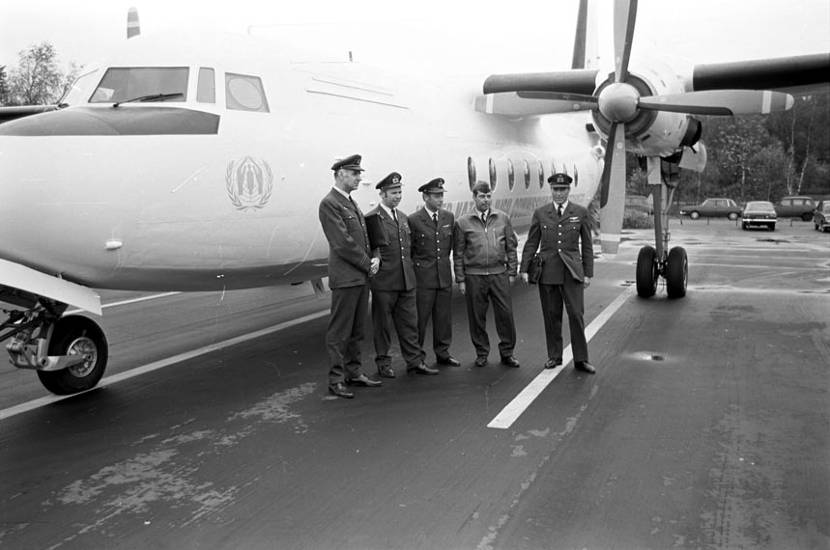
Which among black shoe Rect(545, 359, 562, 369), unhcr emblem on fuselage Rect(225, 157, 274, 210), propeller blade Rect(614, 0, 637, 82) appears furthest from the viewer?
propeller blade Rect(614, 0, 637, 82)

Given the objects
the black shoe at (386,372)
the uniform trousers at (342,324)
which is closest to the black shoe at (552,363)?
the black shoe at (386,372)

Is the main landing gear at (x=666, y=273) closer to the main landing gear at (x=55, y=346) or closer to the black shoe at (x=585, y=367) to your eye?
the black shoe at (x=585, y=367)

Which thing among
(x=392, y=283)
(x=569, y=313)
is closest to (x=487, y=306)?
(x=569, y=313)

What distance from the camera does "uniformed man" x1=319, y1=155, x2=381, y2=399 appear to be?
5.91 metres

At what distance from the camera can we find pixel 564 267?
21.9 ft

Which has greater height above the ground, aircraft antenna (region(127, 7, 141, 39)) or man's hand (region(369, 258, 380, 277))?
aircraft antenna (region(127, 7, 141, 39))

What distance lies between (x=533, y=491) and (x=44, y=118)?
4.49 metres

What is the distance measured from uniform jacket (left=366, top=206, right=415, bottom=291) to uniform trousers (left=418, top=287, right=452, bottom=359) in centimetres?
35

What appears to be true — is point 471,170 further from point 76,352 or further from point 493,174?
point 76,352

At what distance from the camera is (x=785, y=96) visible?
8.91 metres

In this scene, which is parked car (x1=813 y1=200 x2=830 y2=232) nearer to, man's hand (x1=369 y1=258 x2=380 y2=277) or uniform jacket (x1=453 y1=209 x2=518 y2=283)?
uniform jacket (x1=453 y1=209 x2=518 y2=283)

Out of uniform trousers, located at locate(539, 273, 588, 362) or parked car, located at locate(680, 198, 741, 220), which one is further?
parked car, located at locate(680, 198, 741, 220)

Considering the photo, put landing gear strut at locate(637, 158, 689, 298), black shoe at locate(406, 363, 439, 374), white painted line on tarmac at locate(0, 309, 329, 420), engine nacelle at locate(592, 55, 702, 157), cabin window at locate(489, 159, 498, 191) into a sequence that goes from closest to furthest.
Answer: white painted line on tarmac at locate(0, 309, 329, 420), black shoe at locate(406, 363, 439, 374), engine nacelle at locate(592, 55, 702, 157), cabin window at locate(489, 159, 498, 191), landing gear strut at locate(637, 158, 689, 298)

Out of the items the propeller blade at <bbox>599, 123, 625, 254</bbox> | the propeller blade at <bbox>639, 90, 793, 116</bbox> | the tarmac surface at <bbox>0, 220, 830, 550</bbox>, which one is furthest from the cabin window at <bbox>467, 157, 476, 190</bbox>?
the tarmac surface at <bbox>0, 220, 830, 550</bbox>
